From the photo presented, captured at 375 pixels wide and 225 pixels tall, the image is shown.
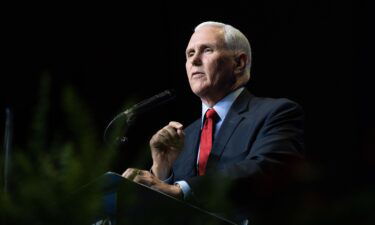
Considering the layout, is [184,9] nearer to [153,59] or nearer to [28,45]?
[153,59]

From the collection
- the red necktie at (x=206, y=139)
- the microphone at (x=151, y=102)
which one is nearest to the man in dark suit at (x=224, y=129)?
the red necktie at (x=206, y=139)

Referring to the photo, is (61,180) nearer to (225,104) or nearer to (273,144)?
(273,144)

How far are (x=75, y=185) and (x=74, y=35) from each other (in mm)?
3252

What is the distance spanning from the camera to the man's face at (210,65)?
2.60 metres

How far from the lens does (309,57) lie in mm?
3551

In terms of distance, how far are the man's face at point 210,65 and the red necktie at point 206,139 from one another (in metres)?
0.12

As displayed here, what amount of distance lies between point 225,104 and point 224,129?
0.23 m

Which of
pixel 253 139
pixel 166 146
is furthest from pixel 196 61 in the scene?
pixel 166 146

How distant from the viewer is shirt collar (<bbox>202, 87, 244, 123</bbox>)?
2.49 m

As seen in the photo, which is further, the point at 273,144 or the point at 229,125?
the point at 229,125

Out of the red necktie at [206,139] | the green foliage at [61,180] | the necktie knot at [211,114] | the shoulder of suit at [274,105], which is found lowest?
the red necktie at [206,139]

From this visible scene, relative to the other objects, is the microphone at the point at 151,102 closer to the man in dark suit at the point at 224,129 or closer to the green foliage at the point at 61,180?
the man in dark suit at the point at 224,129

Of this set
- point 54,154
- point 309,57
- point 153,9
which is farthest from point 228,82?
point 54,154

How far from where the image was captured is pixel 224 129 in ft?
7.67
